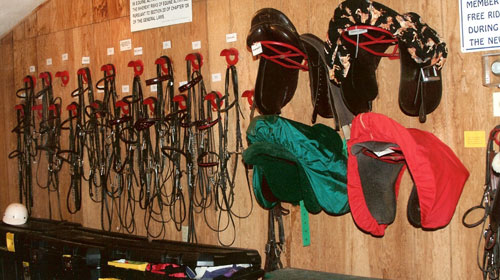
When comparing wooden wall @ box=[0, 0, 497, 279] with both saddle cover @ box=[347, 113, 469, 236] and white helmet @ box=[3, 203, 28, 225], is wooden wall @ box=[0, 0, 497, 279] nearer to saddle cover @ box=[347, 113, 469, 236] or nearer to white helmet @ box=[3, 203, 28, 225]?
saddle cover @ box=[347, 113, 469, 236]

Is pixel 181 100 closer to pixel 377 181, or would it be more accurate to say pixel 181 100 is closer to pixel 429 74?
pixel 377 181

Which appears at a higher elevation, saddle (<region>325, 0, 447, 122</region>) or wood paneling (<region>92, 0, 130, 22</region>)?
wood paneling (<region>92, 0, 130, 22</region>)

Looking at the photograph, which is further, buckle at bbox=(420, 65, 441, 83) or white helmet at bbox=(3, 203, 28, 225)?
white helmet at bbox=(3, 203, 28, 225)

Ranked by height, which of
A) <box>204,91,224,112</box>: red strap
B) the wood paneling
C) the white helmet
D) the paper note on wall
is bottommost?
the white helmet

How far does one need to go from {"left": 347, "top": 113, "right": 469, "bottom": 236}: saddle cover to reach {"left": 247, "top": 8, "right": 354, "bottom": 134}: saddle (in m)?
0.35

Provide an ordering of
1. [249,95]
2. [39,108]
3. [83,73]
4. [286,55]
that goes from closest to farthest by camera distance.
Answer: [286,55] < [249,95] < [83,73] < [39,108]

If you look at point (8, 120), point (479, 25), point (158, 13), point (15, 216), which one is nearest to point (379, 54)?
point (479, 25)

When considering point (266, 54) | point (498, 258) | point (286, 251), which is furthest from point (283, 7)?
point (498, 258)

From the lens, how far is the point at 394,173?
11.2ft

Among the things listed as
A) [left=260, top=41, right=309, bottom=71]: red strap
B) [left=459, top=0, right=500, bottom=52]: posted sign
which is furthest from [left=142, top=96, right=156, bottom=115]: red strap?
[left=459, top=0, right=500, bottom=52]: posted sign

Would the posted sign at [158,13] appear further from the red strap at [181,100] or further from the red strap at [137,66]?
the red strap at [181,100]

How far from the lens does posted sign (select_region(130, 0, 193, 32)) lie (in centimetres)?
470

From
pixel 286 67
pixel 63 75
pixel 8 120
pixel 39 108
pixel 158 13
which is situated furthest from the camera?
pixel 8 120

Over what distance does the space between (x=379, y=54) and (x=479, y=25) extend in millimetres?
555
